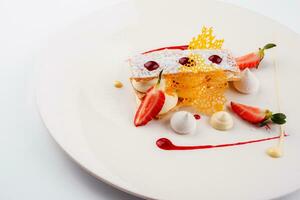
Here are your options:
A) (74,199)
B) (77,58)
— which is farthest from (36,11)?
(74,199)

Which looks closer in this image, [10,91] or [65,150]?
[65,150]

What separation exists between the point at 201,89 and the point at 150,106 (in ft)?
1.40

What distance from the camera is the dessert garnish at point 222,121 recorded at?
309 centimetres

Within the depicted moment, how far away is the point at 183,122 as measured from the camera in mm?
3006

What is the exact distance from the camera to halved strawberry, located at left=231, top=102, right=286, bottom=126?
3.13 m

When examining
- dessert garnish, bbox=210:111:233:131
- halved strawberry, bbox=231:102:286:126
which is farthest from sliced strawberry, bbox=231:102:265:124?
dessert garnish, bbox=210:111:233:131

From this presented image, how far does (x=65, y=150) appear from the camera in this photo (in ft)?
9.04

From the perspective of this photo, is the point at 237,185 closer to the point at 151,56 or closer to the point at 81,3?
the point at 151,56

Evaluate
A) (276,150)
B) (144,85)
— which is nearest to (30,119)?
(144,85)

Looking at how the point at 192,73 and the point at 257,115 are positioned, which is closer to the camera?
the point at 257,115

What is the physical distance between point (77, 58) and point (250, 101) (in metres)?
1.22

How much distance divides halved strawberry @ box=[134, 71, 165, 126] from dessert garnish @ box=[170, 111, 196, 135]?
12 cm

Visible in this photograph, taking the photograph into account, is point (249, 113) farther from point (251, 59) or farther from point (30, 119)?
point (30, 119)

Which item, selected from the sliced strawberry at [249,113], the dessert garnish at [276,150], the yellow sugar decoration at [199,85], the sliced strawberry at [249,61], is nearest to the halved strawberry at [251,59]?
the sliced strawberry at [249,61]
